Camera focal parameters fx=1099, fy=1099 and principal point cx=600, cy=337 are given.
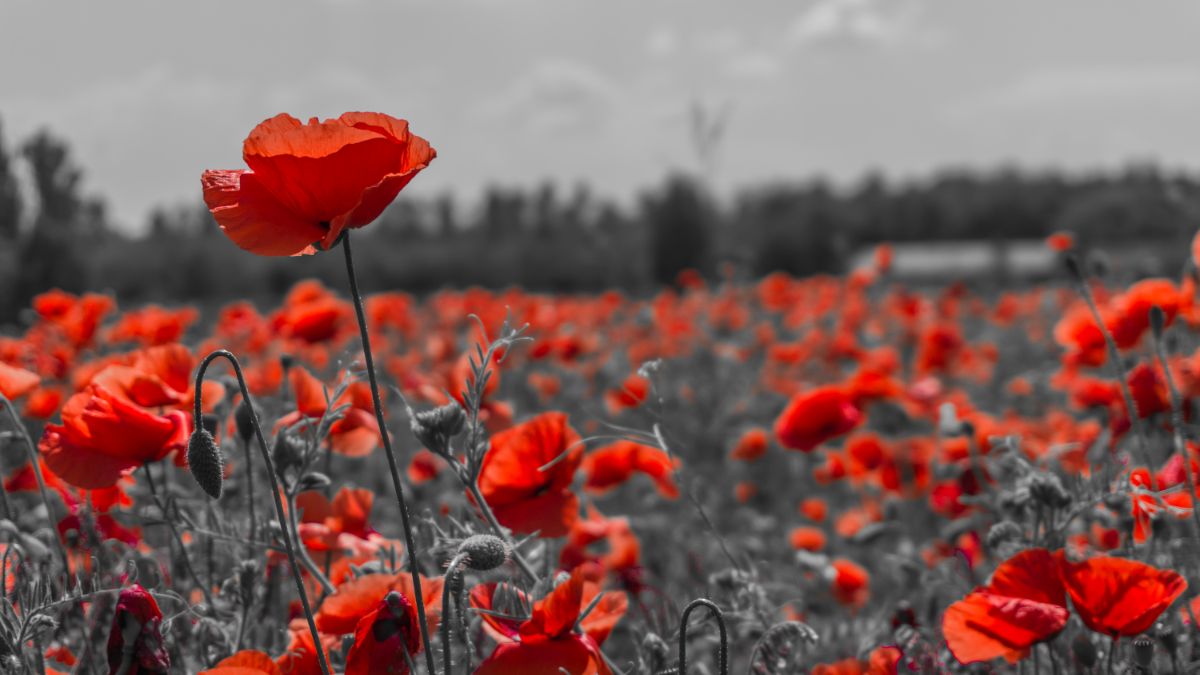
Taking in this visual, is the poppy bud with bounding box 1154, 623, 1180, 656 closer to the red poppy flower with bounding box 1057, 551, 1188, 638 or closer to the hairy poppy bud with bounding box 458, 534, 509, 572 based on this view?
the red poppy flower with bounding box 1057, 551, 1188, 638

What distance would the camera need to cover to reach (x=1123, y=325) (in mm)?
2004

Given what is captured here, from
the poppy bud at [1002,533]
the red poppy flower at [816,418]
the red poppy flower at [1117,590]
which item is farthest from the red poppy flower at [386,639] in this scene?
the red poppy flower at [816,418]

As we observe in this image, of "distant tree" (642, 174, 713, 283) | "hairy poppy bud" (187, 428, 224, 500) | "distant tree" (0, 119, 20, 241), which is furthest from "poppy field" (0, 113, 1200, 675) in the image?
"distant tree" (642, 174, 713, 283)

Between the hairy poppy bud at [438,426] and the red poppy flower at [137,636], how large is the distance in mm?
348

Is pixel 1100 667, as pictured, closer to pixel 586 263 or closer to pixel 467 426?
pixel 467 426

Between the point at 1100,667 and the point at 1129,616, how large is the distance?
30cm

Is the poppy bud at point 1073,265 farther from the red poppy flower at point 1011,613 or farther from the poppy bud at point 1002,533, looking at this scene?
the red poppy flower at point 1011,613

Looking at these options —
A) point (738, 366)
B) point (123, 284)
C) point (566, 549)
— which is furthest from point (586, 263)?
point (566, 549)

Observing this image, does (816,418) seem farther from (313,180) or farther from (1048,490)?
(313,180)

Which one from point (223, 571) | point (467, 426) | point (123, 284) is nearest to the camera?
point (467, 426)

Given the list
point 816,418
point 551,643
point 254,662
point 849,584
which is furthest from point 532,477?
point 849,584

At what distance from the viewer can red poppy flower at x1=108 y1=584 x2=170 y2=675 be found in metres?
1.07

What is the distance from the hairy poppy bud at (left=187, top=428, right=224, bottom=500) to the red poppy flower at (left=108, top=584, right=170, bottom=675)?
12cm

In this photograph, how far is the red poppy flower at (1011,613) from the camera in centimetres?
118
